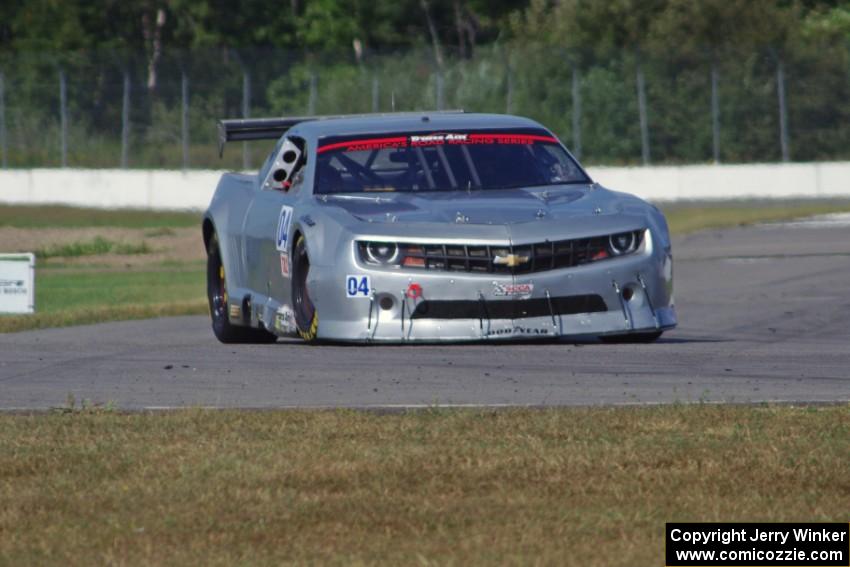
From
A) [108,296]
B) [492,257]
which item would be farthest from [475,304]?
[108,296]

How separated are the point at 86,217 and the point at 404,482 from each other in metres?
29.9

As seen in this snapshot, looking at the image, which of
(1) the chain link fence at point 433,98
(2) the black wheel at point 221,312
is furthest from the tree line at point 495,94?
(2) the black wheel at point 221,312

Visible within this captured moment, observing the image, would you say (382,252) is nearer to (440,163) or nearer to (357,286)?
(357,286)

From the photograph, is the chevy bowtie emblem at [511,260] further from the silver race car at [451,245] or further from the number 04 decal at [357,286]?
the number 04 decal at [357,286]

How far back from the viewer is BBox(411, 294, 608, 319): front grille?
9.52 m

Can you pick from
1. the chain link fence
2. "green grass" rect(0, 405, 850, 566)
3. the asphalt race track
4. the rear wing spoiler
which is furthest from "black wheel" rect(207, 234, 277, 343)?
the chain link fence

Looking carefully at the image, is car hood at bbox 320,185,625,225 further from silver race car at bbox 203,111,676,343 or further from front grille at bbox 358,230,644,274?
front grille at bbox 358,230,644,274

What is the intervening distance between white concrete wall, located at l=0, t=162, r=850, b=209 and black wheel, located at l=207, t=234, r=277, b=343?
22584 millimetres

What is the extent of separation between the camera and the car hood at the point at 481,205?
31.7ft

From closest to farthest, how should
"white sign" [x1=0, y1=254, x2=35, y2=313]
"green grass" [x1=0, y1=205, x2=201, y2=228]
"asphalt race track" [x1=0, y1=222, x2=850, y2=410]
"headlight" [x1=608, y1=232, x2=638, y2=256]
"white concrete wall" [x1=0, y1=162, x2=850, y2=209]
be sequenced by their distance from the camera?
"asphalt race track" [x1=0, y1=222, x2=850, y2=410], "headlight" [x1=608, y1=232, x2=638, y2=256], "white sign" [x1=0, y1=254, x2=35, y2=313], "green grass" [x1=0, y1=205, x2=201, y2=228], "white concrete wall" [x1=0, y1=162, x2=850, y2=209]

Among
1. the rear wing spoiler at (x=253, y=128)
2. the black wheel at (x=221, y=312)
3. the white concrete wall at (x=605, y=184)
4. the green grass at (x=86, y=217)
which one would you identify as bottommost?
the green grass at (x=86, y=217)

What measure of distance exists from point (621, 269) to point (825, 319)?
3.50 metres

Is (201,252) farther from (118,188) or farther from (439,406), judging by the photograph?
(439,406)

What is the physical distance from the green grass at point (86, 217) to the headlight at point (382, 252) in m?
23.6
